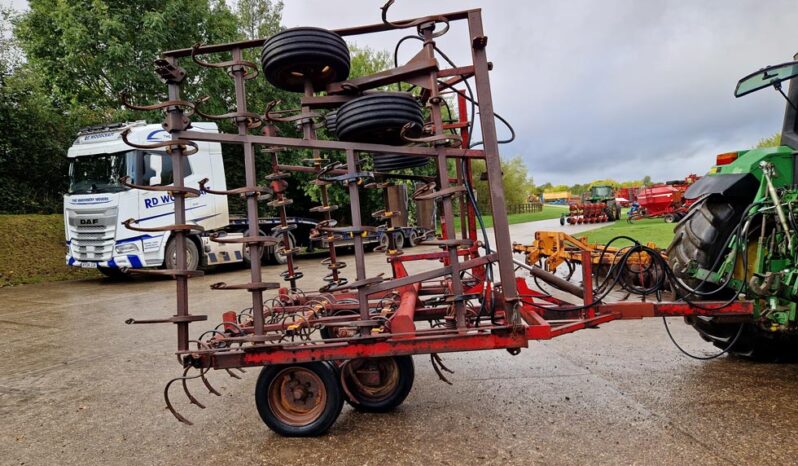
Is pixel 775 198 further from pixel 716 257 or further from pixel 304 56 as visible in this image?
pixel 304 56

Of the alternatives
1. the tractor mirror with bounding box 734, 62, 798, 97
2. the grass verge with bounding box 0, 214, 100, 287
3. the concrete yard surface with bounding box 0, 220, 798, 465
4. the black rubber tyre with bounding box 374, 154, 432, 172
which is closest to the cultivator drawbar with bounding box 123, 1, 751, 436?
the concrete yard surface with bounding box 0, 220, 798, 465

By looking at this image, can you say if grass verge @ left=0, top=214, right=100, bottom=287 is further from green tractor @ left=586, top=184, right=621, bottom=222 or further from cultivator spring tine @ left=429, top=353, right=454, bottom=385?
green tractor @ left=586, top=184, right=621, bottom=222

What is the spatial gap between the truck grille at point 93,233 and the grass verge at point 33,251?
187 cm

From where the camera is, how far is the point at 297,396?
9.52 feet

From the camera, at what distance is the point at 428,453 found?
2.55 meters

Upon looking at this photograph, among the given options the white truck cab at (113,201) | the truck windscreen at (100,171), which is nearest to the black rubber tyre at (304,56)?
the white truck cab at (113,201)

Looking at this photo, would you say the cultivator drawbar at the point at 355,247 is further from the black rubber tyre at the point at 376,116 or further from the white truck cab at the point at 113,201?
the white truck cab at the point at 113,201

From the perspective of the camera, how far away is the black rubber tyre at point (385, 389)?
10.2 feet

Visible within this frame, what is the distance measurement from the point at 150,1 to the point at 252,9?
268 inches

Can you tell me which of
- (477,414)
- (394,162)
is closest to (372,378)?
(477,414)

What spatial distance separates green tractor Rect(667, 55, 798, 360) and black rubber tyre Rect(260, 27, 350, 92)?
2.89 m

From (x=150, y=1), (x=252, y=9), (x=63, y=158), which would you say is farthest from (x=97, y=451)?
(x=252, y=9)

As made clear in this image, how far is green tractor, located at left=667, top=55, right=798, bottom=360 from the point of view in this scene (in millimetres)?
3084

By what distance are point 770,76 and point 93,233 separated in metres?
11.7
